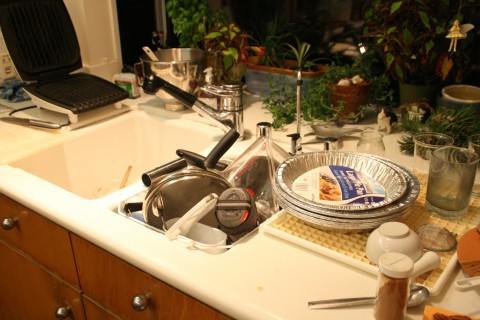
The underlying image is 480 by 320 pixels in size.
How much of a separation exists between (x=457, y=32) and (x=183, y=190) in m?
0.75

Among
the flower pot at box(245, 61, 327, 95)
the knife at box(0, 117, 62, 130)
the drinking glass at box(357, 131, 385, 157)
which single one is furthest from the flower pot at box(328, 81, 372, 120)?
the knife at box(0, 117, 62, 130)

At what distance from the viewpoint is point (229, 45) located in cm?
157

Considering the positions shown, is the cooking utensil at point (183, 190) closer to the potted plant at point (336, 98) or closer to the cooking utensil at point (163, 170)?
the cooking utensil at point (163, 170)

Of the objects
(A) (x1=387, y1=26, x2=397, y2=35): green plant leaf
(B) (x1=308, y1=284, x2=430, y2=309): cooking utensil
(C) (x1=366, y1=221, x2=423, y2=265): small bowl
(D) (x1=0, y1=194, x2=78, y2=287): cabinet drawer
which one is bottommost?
(D) (x1=0, y1=194, x2=78, y2=287): cabinet drawer

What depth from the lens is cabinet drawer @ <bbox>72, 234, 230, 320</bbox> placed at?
83 centimetres

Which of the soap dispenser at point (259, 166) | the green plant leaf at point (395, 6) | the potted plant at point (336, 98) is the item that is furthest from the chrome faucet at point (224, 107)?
the green plant leaf at point (395, 6)

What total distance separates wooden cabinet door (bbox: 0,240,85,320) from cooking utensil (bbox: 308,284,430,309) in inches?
24.4

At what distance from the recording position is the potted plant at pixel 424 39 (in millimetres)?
1219

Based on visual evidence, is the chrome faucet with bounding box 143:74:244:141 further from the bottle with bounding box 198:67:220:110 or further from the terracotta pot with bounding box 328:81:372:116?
the terracotta pot with bounding box 328:81:372:116

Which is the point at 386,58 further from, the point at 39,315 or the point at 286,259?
the point at 39,315

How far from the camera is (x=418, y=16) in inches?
48.4

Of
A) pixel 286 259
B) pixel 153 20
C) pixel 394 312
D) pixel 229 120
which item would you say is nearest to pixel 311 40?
pixel 229 120

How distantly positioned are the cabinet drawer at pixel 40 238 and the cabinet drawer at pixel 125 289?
0.13ft

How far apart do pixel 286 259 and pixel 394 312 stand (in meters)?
0.21
